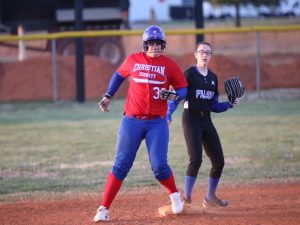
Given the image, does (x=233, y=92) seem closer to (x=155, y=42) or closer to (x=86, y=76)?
(x=155, y=42)

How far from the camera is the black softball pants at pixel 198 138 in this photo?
23.6ft

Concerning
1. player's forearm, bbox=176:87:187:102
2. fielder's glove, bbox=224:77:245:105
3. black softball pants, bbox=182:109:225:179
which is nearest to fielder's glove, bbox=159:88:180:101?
player's forearm, bbox=176:87:187:102

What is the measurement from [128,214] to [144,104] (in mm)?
1333

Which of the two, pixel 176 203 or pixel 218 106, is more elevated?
pixel 218 106

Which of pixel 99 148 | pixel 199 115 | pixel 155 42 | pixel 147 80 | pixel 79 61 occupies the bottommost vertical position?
pixel 99 148

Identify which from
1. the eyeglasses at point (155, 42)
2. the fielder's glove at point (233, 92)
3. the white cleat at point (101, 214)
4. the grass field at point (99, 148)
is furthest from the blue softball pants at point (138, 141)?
the grass field at point (99, 148)

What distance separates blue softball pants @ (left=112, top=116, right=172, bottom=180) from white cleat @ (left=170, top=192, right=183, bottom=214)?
0.82 ft

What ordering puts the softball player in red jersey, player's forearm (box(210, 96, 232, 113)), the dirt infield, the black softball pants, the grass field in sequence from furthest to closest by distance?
the grass field, player's forearm (box(210, 96, 232, 113)), the black softball pants, the dirt infield, the softball player in red jersey

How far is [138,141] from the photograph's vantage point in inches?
260

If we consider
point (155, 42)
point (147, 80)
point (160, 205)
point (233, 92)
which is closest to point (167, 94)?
point (147, 80)

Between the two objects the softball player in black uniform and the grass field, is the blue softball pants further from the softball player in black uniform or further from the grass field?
the grass field

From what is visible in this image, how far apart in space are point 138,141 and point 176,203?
2.58ft

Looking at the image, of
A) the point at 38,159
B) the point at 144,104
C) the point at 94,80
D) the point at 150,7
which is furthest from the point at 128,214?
the point at 150,7

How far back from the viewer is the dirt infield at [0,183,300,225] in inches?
268
